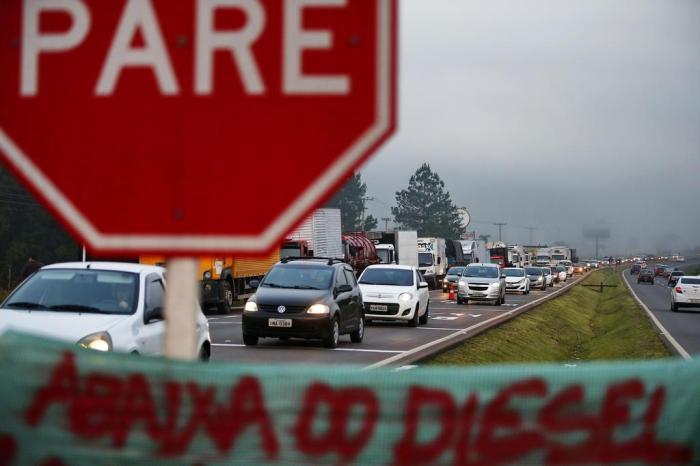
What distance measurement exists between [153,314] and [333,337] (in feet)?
33.6

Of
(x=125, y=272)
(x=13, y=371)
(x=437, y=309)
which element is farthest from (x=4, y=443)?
(x=437, y=309)

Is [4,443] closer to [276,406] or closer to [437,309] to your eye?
[276,406]

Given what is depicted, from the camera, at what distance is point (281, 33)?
9.18 feet

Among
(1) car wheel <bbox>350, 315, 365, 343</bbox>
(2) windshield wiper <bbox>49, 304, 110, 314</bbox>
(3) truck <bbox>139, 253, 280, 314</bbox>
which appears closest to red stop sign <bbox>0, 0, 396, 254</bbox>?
(2) windshield wiper <bbox>49, 304, 110, 314</bbox>

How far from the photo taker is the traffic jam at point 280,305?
430 inches

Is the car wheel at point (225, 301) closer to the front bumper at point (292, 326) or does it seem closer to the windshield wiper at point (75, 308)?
the front bumper at point (292, 326)

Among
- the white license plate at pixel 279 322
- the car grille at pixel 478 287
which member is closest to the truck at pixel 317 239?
the car grille at pixel 478 287

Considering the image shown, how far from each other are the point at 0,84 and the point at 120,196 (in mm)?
451

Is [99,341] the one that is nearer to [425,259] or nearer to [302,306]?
[302,306]

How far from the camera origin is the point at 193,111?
2.82 meters

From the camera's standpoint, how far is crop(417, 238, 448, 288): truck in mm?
68750

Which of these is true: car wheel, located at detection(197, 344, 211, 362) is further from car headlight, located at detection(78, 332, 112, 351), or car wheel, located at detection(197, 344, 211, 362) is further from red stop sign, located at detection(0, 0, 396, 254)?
red stop sign, located at detection(0, 0, 396, 254)

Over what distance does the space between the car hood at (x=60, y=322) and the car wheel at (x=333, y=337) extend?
10387mm

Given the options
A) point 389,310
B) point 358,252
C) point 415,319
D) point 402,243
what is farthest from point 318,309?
point 402,243
